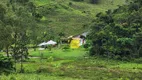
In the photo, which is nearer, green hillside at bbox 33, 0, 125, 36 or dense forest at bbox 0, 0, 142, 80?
dense forest at bbox 0, 0, 142, 80

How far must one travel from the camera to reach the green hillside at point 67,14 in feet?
353

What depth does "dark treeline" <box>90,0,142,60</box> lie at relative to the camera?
6769cm

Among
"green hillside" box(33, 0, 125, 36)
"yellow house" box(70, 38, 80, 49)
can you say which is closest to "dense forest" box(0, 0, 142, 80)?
"green hillside" box(33, 0, 125, 36)

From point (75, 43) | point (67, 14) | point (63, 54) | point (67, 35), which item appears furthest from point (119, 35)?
point (67, 14)

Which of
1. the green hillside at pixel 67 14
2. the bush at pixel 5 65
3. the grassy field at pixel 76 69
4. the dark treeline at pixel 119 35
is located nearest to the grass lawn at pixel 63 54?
the grassy field at pixel 76 69

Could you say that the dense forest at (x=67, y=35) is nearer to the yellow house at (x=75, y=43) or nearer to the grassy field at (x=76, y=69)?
the grassy field at (x=76, y=69)

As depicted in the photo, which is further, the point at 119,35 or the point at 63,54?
the point at 63,54

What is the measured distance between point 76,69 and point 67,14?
64.3 m

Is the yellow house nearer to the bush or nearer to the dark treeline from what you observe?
the dark treeline

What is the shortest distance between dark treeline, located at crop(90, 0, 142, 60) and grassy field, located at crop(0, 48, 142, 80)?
3.02 meters

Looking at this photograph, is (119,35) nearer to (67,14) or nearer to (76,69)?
(76,69)

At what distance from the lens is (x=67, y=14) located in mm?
117438

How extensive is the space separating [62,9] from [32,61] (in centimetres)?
5831

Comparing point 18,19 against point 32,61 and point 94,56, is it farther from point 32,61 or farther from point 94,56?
point 94,56
